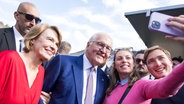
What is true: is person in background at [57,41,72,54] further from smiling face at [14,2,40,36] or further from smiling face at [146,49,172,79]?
smiling face at [146,49,172,79]

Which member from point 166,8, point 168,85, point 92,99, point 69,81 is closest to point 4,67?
point 69,81

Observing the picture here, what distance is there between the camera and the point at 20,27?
423 centimetres

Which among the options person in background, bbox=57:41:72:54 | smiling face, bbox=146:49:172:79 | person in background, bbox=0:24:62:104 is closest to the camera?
person in background, bbox=0:24:62:104

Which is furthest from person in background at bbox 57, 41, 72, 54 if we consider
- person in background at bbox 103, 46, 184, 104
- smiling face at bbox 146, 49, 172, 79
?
smiling face at bbox 146, 49, 172, 79

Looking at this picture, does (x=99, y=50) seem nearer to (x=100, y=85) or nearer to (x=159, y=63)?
(x=100, y=85)

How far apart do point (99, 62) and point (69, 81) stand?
1.65 feet

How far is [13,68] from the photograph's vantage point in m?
2.79

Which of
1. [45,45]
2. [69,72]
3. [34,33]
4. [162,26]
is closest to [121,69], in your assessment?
[69,72]

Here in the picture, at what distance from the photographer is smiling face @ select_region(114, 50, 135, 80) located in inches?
151

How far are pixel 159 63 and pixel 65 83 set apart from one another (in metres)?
1.19

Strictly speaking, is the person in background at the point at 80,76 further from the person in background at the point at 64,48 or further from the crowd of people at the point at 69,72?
the person in background at the point at 64,48

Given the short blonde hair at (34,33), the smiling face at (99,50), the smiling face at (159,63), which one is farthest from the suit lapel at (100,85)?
the short blonde hair at (34,33)

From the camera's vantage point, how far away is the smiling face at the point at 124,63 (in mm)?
3828

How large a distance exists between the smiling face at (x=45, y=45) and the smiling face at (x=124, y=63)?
1.03m
